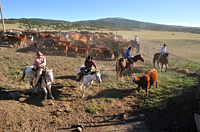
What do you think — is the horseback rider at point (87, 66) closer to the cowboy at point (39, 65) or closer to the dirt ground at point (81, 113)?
the dirt ground at point (81, 113)

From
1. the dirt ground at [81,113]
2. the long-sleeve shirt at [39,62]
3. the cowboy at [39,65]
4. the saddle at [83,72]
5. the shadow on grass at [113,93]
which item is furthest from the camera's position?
the shadow on grass at [113,93]

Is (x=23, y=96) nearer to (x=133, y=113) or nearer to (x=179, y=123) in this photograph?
(x=133, y=113)

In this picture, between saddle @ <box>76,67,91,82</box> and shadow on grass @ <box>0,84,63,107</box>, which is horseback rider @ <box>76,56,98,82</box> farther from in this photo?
shadow on grass @ <box>0,84,63,107</box>

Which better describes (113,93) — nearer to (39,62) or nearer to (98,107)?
(98,107)

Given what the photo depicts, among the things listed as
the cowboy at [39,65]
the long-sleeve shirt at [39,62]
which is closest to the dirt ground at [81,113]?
the cowboy at [39,65]

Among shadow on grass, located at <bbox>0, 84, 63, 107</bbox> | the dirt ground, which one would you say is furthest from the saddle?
shadow on grass, located at <bbox>0, 84, 63, 107</bbox>

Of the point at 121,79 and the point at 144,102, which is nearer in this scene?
the point at 144,102

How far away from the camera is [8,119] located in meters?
5.71

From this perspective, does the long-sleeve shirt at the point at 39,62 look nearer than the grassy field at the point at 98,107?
No

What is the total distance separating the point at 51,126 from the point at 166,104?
18.4ft

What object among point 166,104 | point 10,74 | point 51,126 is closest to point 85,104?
point 51,126

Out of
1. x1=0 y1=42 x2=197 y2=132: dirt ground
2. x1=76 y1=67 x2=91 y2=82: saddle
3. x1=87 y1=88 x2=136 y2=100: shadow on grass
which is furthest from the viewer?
x1=87 y1=88 x2=136 y2=100: shadow on grass

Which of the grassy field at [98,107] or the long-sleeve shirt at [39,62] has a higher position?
the long-sleeve shirt at [39,62]

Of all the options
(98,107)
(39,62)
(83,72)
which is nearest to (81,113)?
(98,107)
